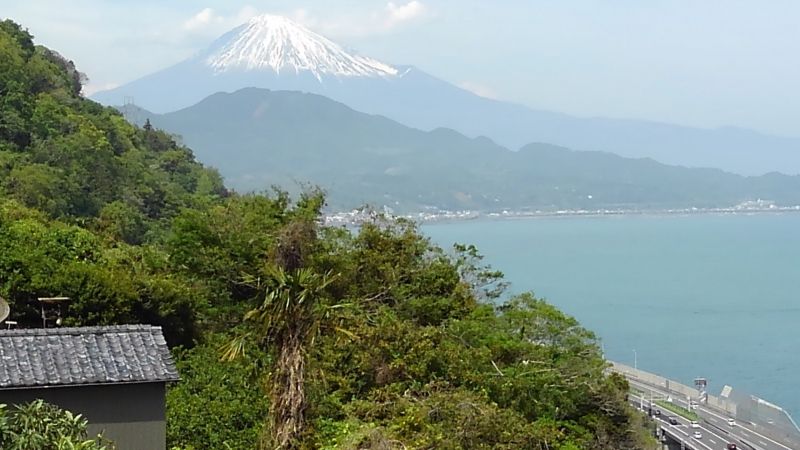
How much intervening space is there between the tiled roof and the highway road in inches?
1563

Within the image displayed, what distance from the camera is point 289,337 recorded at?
10.2 m

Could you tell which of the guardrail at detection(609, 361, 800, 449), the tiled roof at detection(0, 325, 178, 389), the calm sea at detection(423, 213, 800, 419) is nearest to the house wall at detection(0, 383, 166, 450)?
the tiled roof at detection(0, 325, 178, 389)

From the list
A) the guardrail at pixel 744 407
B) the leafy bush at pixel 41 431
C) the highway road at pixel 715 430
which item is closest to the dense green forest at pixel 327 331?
the leafy bush at pixel 41 431

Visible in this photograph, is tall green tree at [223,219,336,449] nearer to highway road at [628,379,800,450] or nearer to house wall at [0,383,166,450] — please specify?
house wall at [0,383,166,450]

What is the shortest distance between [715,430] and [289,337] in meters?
44.1

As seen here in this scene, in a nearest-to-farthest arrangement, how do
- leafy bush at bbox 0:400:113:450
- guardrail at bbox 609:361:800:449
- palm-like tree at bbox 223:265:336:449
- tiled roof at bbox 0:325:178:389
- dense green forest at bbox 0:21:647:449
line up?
leafy bush at bbox 0:400:113:450 → tiled roof at bbox 0:325:178:389 → palm-like tree at bbox 223:265:336:449 → dense green forest at bbox 0:21:647:449 → guardrail at bbox 609:361:800:449

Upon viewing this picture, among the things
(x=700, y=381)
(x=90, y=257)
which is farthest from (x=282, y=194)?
(x=700, y=381)

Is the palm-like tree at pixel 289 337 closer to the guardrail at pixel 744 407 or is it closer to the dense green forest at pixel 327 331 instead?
the dense green forest at pixel 327 331

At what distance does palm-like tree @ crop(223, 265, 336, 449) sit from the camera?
10078 millimetres

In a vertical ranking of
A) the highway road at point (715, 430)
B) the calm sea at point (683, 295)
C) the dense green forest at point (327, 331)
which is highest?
the dense green forest at point (327, 331)

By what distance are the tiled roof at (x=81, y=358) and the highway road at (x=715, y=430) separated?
130 ft

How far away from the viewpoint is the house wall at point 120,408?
812 cm

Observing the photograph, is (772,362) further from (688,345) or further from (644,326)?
(644,326)

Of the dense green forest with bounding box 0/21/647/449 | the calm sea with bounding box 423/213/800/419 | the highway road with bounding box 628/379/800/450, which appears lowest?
the highway road with bounding box 628/379/800/450
